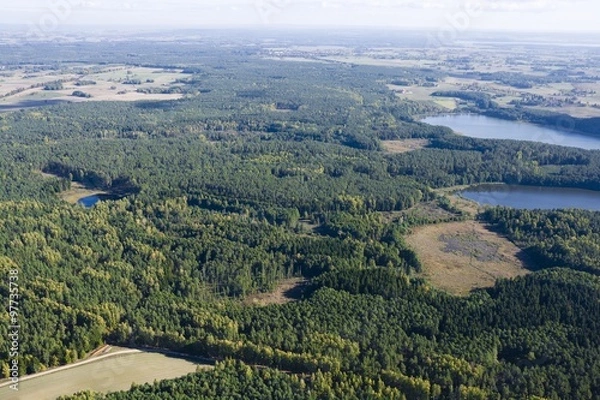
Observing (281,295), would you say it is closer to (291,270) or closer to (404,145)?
(291,270)

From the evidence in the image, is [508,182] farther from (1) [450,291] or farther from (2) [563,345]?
(2) [563,345]

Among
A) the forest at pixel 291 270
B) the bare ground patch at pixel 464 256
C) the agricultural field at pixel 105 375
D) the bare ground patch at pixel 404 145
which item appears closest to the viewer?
the agricultural field at pixel 105 375

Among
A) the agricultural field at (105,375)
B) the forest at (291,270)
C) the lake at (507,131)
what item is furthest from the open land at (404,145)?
the agricultural field at (105,375)

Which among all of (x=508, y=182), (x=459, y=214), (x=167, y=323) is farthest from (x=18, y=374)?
(x=508, y=182)

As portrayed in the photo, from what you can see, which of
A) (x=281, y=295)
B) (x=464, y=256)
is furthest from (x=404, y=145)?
(x=281, y=295)

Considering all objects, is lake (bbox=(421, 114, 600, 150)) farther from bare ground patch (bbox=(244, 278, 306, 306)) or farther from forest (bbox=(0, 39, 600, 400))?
bare ground patch (bbox=(244, 278, 306, 306))

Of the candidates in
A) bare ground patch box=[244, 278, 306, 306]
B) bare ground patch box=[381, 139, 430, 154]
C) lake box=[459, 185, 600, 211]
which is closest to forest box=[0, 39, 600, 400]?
bare ground patch box=[244, 278, 306, 306]

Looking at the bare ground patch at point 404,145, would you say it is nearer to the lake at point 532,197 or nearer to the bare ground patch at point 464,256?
the lake at point 532,197
